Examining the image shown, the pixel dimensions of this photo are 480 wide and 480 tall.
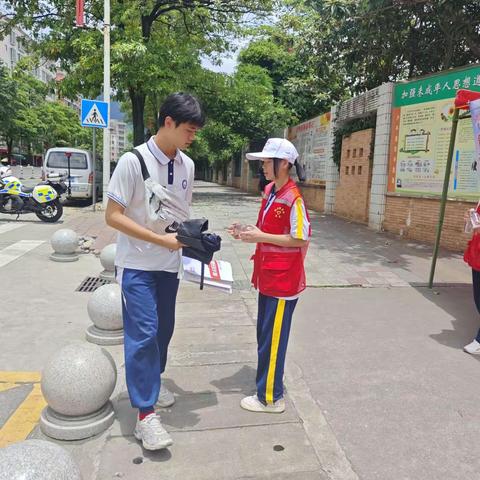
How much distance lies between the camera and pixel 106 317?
4.05 metres

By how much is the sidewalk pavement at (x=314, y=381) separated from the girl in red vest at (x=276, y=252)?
1.32 feet

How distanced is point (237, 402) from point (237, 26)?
16.4 m

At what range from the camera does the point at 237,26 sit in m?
16.9

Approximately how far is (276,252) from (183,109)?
98 centimetres

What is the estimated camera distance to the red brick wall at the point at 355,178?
449 inches

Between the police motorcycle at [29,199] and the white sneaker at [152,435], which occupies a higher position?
the police motorcycle at [29,199]

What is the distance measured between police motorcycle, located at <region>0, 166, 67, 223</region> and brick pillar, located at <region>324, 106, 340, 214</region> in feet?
24.9

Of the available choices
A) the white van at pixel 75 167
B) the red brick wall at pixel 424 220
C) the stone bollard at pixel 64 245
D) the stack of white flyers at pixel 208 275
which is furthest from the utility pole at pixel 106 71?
the stack of white flyers at pixel 208 275

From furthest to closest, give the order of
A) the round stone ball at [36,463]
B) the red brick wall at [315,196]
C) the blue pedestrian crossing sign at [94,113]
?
the red brick wall at [315,196] → the blue pedestrian crossing sign at [94,113] → the round stone ball at [36,463]

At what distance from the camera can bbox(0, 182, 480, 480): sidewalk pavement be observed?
8.27 feet

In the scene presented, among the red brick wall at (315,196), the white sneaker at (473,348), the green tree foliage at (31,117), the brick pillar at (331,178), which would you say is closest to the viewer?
the white sneaker at (473,348)

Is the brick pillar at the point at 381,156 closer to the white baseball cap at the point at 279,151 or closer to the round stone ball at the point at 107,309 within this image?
the round stone ball at the point at 107,309

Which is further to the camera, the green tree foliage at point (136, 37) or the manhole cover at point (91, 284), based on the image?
the green tree foliage at point (136, 37)

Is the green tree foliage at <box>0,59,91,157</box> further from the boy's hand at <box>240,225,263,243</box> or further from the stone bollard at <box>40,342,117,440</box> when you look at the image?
the boy's hand at <box>240,225,263,243</box>
